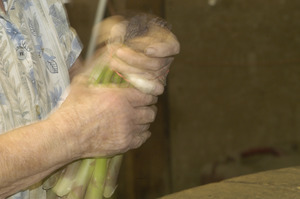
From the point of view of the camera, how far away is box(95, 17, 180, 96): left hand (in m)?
1.47

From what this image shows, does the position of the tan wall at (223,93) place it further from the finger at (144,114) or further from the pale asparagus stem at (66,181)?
the finger at (144,114)

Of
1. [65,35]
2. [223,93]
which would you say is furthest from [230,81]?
[65,35]

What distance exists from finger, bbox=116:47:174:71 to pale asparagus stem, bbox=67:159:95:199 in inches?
13.8

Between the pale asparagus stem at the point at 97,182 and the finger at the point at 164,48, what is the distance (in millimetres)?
375

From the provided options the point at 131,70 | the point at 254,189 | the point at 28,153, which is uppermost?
the point at 131,70

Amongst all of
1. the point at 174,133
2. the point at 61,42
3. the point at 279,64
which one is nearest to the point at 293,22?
the point at 279,64

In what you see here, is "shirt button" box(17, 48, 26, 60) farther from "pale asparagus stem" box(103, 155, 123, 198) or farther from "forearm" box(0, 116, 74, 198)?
"pale asparagus stem" box(103, 155, 123, 198)

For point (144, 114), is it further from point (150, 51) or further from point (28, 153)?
point (28, 153)

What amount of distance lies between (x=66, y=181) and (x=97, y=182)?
0.30 feet

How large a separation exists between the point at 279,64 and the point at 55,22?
3.31 meters

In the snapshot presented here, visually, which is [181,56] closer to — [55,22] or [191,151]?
[191,151]

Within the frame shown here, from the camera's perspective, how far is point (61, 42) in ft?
5.49

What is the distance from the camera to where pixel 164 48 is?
1496 mm

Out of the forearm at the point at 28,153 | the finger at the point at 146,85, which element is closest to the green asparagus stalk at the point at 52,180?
the forearm at the point at 28,153
